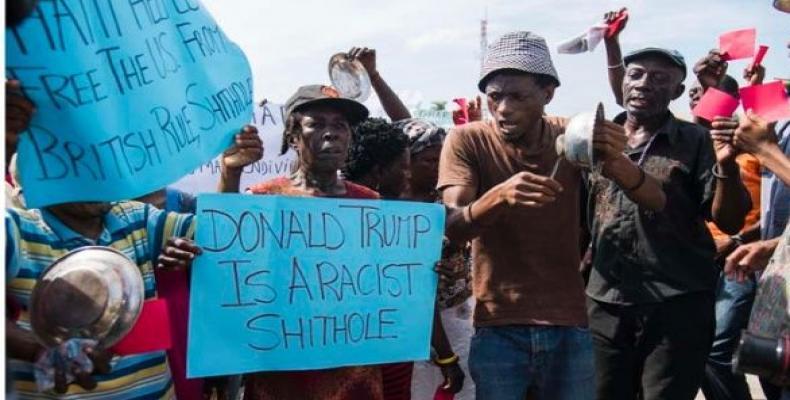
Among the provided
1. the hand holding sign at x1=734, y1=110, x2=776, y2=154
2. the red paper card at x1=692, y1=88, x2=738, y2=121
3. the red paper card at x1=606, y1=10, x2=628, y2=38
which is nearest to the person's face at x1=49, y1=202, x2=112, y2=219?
the hand holding sign at x1=734, y1=110, x2=776, y2=154

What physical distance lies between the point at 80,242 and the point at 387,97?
2.62m

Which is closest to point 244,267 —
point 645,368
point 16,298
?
point 16,298

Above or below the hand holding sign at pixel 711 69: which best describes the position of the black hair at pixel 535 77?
above

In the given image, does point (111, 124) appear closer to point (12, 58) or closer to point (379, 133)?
point (12, 58)

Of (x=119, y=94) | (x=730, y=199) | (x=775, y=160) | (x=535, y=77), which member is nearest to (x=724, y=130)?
(x=775, y=160)

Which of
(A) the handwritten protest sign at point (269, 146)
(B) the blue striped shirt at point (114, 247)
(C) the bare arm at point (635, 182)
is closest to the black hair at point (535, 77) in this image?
(C) the bare arm at point (635, 182)

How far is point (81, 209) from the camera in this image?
8.02 ft

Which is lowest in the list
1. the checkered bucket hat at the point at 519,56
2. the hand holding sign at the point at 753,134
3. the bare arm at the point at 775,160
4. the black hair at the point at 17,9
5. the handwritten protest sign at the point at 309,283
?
the handwritten protest sign at the point at 309,283

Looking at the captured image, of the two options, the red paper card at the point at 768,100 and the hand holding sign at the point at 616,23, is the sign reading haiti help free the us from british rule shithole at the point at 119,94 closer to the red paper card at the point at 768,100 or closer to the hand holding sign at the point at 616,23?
the red paper card at the point at 768,100

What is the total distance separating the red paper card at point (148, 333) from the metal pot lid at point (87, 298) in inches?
4.4

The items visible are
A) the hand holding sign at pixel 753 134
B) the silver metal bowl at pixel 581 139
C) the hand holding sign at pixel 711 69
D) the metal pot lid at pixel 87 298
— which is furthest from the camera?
the hand holding sign at pixel 711 69

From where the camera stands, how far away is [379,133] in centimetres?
375

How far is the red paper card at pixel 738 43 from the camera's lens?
3963mm

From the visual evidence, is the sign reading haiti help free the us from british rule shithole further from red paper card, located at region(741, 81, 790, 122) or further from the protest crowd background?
red paper card, located at region(741, 81, 790, 122)
